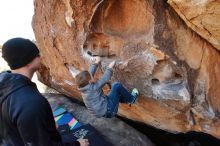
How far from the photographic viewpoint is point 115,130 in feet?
15.5

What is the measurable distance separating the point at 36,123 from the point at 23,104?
0.16 metres

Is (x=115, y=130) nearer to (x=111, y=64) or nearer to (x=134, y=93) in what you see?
(x=134, y=93)

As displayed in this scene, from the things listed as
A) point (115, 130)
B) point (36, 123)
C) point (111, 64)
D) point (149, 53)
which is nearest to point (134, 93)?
point (111, 64)

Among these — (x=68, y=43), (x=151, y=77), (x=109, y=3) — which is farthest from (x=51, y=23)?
(x=151, y=77)

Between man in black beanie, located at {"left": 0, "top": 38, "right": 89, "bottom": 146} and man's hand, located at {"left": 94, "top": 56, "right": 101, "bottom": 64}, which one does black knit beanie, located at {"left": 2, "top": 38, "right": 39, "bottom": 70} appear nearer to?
man in black beanie, located at {"left": 0, "top": 38, "right": 89, "bottom": 146}

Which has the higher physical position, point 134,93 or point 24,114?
point 24,114

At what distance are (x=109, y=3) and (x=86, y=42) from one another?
0.57 metres

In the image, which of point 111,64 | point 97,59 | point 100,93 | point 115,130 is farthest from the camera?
point 115,130

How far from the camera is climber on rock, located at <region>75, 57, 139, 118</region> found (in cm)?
362

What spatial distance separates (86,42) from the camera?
163 inches

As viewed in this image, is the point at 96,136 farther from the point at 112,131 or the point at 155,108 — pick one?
the point at 155,108

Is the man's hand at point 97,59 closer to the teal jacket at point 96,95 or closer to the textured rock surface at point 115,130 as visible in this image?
the teal jacket at point 96,95

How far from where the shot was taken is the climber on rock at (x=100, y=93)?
3.62 m

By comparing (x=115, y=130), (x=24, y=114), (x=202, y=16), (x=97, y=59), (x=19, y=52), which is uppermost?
(x=202, y=16)
